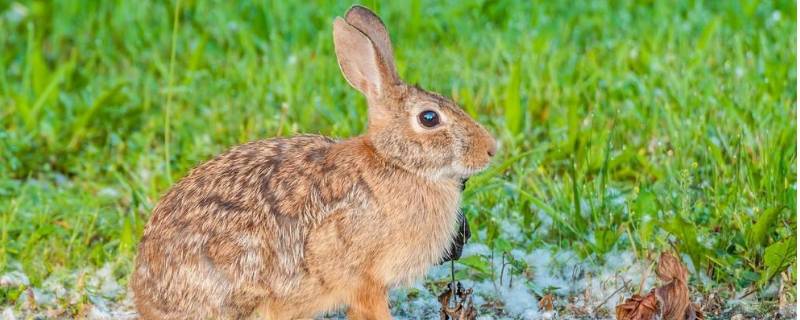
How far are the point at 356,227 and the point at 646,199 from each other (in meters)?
1.22

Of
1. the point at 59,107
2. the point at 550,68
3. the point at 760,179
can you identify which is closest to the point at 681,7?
the point at 550,68

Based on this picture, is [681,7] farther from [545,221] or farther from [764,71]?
[545,221]

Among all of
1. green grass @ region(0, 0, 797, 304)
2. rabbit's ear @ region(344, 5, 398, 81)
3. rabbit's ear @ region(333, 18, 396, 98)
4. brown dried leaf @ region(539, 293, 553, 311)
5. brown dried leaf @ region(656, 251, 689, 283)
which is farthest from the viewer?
green grass @ region(0, 0, 797, 304)

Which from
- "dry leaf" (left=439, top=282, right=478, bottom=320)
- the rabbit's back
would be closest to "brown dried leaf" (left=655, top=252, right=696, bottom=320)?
"dry leaf" (left=439, top=282, right=478, bottom=320)

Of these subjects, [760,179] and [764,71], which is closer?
[760,179]

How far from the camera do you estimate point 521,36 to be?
7.69 m

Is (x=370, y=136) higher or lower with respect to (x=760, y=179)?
higher

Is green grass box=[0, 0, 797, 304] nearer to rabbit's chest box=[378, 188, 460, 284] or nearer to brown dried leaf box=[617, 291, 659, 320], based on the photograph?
brown dried leaf box=[617, 291, 659, 320]

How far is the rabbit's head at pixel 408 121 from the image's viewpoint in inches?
197

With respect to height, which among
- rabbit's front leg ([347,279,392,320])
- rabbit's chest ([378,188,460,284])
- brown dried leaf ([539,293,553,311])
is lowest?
brown dried leaf ([539,293,553,311])

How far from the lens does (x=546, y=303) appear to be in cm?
545

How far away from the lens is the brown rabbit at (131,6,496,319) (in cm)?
499

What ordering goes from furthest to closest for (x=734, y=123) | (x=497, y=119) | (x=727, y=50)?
(x=727, y=50)
(x=497, y=119)
(x=734, y=123)

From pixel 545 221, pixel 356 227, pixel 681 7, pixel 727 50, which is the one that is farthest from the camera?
pixel 681 7
